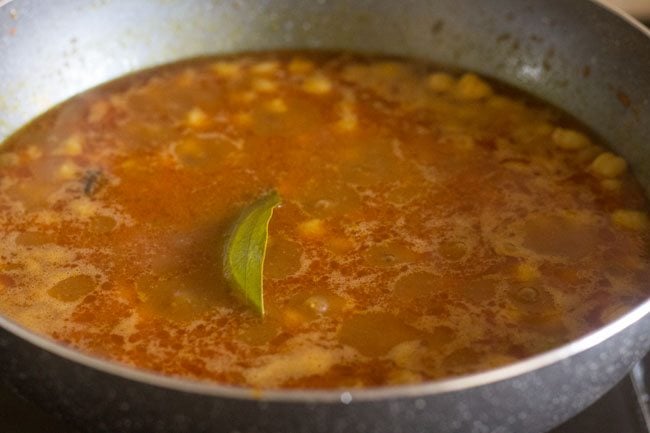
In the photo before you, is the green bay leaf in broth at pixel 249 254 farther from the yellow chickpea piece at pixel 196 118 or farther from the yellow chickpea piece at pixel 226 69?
the yellow chickpea piece at pixel 226 69

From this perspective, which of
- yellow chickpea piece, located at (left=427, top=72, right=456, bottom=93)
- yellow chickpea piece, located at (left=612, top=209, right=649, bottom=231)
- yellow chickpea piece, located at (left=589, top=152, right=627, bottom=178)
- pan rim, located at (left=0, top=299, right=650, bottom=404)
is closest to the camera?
pan rim, located at (left=0, top=299, right=650, bottom=404)

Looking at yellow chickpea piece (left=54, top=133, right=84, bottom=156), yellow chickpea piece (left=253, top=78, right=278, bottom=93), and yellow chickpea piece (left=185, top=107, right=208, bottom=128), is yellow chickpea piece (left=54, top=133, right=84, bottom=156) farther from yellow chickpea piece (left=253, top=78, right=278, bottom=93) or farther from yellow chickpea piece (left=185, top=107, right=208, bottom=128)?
yellow chickpea piece (left=253, top=78, right=278, bottom=93)

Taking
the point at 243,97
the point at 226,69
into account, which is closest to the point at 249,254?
the point at 243,97

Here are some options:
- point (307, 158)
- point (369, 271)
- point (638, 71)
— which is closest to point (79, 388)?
point (369, 271)

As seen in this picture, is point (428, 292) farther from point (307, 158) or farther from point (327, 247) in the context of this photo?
point (307, 158)

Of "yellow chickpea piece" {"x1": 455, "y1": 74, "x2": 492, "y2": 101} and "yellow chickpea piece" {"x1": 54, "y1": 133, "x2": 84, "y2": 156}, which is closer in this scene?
"yellow chickpea piece" {"x1": 54, "y1": 133, "x2": 84, "y2": 156}

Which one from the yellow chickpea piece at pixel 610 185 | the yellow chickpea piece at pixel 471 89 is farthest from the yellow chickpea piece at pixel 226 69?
the yellow chickpea piece at pixel 610 185

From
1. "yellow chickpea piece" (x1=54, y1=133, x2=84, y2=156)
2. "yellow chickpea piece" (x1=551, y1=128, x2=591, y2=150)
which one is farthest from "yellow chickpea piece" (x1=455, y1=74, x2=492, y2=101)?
"yellow chickpea piece" (x1=54, y1=133, x2=84, y2=156)
